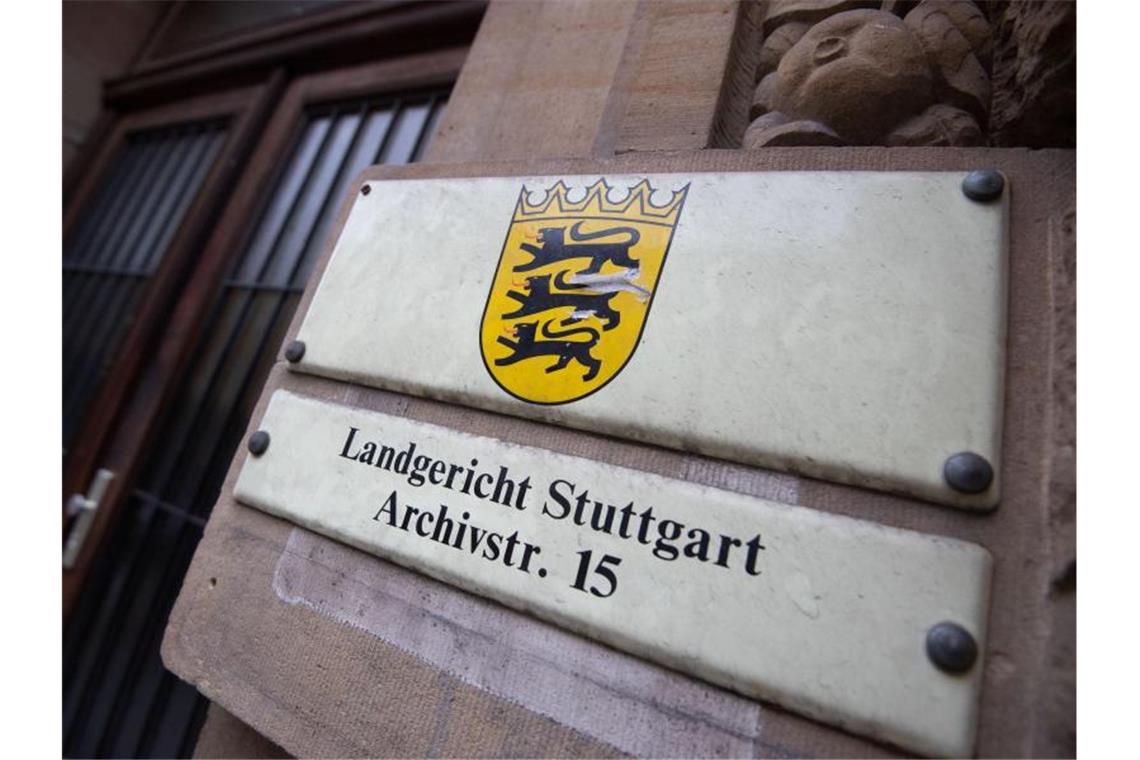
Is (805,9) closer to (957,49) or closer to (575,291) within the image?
(957,49)

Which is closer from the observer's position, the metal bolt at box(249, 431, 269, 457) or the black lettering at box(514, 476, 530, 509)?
the black lettering at box(514, 476, 530, 509)

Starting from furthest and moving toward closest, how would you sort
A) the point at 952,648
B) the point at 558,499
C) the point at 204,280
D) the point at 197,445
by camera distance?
the point at 204,280
the point at 197,445
the point at 558,499
the point at 952,648

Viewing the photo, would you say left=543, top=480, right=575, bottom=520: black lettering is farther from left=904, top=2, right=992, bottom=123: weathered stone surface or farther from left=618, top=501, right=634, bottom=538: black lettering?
left=904, top=2, right=992, bottom=123: weathered stone surface

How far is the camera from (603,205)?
0.94 meters

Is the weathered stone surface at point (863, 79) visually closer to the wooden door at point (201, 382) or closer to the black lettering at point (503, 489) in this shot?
the black lettering at point (503, 489)

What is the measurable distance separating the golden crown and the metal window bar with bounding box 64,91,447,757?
1.04 meters

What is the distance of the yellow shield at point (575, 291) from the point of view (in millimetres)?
836

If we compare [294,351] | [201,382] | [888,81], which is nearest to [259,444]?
[294,351]

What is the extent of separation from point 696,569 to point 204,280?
2161 millimetres

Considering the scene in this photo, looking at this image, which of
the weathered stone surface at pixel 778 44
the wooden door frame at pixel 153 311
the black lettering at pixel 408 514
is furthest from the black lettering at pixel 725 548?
the wooden door frame at pixel 153 311

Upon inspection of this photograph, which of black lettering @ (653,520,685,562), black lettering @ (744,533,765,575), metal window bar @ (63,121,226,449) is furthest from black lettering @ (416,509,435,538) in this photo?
metal window bar @ (63,121,226,449)

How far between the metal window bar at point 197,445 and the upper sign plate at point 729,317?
39.7 inches

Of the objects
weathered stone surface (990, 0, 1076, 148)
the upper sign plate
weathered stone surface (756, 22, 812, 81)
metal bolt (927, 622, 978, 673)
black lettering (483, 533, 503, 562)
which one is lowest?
black lettering (483, 533, 503, 562)

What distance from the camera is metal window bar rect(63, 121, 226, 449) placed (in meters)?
2.36
